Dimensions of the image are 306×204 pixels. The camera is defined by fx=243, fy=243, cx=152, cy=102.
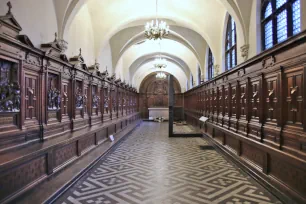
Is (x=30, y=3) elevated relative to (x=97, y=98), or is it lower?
elevated

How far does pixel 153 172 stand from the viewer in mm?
5613

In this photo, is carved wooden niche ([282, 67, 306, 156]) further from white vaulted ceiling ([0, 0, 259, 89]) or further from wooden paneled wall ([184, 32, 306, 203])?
white vaulted ceiling ([0, 0, 259, 89])

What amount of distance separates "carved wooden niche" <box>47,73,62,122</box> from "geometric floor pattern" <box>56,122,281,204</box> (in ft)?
5.51

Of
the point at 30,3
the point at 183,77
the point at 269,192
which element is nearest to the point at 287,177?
the point at 269,192

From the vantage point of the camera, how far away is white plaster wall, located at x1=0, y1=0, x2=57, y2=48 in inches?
190

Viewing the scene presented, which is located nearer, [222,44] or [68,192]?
[68,192]

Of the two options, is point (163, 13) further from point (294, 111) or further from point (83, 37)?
point (294, 111)

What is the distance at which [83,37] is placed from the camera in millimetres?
9289

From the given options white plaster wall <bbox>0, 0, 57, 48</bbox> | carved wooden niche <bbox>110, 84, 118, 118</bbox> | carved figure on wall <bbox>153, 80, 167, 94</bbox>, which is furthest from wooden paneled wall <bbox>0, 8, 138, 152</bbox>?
carved figure on wall <bbox>153, 80, 167, 94</bbox>

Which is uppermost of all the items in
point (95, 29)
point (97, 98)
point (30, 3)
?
point (95, 29)

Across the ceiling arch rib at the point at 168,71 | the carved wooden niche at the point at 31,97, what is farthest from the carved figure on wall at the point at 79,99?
the ceiling arch rib at the point at 168,71

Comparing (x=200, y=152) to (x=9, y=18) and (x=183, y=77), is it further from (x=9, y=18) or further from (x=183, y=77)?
(x=183, y=77)

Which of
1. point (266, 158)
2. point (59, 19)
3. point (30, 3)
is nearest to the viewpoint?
point (266, 158)

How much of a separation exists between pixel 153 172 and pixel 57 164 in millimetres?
2099
